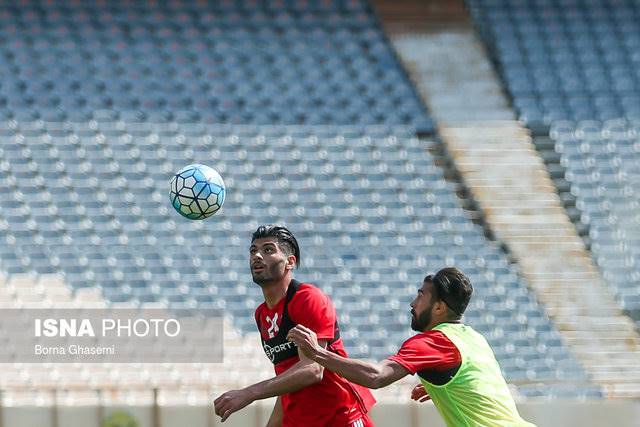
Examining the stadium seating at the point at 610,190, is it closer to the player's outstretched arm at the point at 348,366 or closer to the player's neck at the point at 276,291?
the player's neck at the point at 276,291

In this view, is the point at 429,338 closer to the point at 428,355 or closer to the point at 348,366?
the point at 428,355

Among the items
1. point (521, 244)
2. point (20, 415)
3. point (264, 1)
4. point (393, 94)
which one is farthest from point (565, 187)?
point (20, 415)

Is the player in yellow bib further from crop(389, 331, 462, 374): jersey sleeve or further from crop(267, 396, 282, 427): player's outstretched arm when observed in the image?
crop(267, 396, 282, 427): player's outstretched arm

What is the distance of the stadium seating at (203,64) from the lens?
13.4 metres

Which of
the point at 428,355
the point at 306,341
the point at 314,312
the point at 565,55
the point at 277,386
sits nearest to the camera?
the point at 306,341

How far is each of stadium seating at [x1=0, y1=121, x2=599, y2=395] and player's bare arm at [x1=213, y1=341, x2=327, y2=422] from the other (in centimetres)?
569

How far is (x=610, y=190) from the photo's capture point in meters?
13.2

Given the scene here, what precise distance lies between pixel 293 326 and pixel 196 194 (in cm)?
226

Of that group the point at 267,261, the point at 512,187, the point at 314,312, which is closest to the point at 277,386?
the point at 314,312

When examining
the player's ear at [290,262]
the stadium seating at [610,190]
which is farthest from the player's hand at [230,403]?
the stadium seating at [610,190]

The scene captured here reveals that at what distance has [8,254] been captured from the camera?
11.8 m

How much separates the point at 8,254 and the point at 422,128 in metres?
4.85

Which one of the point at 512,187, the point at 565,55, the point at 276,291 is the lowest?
the point at 276,291

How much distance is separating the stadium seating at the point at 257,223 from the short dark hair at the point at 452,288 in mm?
5819
